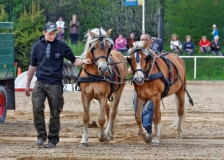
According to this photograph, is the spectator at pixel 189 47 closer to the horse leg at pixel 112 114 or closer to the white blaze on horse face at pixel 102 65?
the horse leg at pixel 112 114

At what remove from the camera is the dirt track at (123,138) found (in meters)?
10.3

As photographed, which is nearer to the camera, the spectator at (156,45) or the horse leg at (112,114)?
the horse leg at (112,114)

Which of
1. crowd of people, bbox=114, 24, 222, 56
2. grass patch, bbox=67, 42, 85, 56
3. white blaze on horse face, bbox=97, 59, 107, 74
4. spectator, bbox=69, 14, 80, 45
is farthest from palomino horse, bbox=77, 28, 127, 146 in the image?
spectator, bbox=69, 14, 80, 45

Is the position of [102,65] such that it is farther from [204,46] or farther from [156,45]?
[204,46]

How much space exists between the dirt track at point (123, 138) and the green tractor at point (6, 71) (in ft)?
1.27

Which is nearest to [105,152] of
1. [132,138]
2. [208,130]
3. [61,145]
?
[61,145]

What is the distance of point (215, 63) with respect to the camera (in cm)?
2941

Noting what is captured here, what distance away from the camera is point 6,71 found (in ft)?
46.9

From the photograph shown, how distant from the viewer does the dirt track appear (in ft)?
33.7

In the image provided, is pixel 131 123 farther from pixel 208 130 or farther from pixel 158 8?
pixel 158 8

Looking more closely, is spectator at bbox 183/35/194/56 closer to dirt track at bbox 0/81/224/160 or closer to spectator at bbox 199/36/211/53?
spectator at bbox 199/36/211/53

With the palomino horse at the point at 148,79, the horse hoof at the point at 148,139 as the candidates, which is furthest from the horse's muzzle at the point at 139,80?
the horse hoof at the point at 148,139

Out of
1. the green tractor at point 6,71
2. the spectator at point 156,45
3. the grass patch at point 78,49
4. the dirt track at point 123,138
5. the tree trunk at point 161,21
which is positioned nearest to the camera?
the dirt track at point 123,138

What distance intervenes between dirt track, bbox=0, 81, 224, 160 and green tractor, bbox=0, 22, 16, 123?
0.39m
